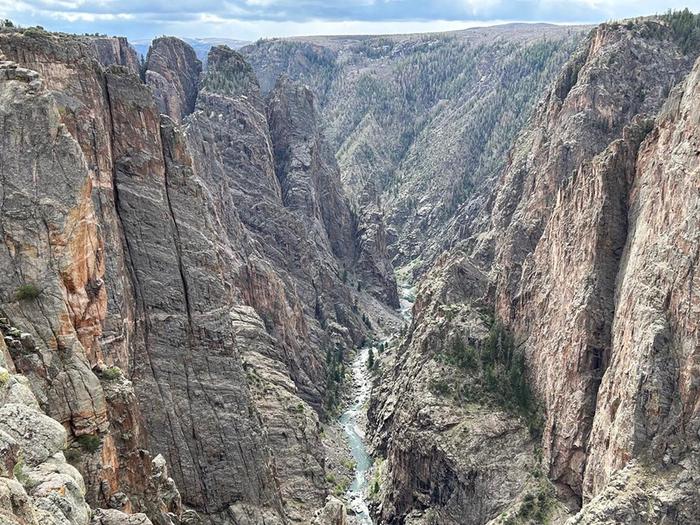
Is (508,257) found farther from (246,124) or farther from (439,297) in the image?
(246,124)

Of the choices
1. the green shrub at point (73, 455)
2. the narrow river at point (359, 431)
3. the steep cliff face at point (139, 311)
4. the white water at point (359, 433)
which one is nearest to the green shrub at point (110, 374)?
the steep cliff face at point (139, 311)

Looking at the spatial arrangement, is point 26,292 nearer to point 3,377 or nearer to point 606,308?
point 3,377

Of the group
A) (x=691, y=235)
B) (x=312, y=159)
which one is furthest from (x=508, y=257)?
(x=312, y=159)

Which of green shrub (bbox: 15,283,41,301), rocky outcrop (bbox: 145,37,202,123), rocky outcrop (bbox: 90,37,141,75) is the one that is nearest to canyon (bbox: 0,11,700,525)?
green shrub (bbox: 15,283,41,301)

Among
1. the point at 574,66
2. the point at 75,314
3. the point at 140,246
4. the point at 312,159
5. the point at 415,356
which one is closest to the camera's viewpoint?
the point at 75,314

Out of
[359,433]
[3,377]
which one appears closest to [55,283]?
[3,377]

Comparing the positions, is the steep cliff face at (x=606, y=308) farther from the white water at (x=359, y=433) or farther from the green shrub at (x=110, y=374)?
the green shrub at (x=110, y=374)
